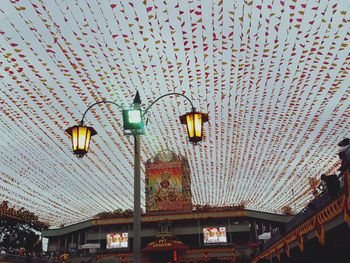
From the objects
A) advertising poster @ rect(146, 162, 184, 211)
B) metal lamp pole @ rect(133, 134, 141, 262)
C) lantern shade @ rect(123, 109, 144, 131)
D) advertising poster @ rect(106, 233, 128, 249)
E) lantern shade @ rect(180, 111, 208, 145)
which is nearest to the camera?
metal lamp pole @ rect(133, 134, 141, 262)

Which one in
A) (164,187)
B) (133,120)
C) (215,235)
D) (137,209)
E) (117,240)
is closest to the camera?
(137,209)

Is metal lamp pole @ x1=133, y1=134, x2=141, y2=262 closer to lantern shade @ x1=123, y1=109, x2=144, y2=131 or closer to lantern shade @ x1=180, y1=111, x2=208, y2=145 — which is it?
lantern shade @ x1=123, y1=109, x2=144, y2=131

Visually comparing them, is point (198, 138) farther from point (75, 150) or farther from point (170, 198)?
point (170, 198)

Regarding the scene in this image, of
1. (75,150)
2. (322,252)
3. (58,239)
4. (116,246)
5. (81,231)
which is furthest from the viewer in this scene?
(58,239)

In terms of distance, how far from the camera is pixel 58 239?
1850 inches

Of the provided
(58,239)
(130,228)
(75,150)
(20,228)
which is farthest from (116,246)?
(75,150)

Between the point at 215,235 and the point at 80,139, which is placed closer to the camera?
the point at 80,139

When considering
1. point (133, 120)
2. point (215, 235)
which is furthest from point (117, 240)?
point (133, 120)

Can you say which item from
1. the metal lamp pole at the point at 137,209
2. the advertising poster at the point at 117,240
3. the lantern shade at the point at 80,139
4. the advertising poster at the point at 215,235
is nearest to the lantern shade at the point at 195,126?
the metal lamp pole at the point at 137,209

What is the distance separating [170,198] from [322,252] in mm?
31865

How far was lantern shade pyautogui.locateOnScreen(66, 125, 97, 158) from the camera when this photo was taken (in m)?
6.70

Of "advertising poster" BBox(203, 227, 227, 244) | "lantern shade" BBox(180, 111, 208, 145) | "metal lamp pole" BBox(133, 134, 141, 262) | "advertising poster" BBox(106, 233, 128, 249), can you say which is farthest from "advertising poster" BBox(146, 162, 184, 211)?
"lantern shade" BBox(180, 111, 208, 145)

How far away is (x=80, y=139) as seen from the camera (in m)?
6.75

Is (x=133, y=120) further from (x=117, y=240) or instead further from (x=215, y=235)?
(x=117, y=240)
